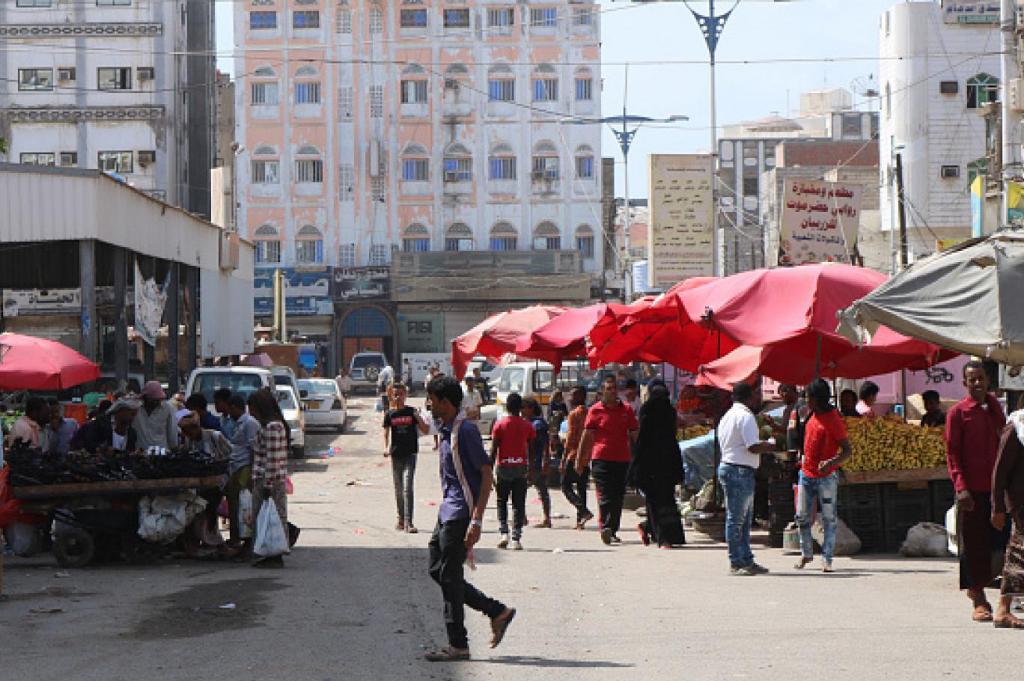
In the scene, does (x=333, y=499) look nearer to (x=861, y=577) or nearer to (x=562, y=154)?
(x=861, y=577)

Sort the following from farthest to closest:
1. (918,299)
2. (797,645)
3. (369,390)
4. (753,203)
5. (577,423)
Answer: (753,203), (369,390), (577,423), (918,299), (797,645)

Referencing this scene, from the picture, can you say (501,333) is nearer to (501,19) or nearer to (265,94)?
(501,19)

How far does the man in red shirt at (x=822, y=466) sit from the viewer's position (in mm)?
15703

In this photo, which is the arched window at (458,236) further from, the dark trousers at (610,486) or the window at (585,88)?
the dark trousers at (610,486)

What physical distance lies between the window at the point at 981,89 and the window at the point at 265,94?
36016 mm

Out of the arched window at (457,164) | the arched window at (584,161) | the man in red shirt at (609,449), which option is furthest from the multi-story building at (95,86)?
the man in red shirt at (609,449)

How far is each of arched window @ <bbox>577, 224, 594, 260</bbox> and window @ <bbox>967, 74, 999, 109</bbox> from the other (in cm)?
2378

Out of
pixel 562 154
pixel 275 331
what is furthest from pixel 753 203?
pixel 275 331

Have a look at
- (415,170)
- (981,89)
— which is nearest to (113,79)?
(415,170)

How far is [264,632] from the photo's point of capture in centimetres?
1209

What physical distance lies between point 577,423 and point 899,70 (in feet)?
167

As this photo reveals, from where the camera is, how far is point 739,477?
52.4ft

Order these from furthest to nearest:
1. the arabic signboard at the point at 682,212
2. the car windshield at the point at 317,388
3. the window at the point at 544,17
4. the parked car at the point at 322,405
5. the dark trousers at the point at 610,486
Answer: the window at the point at 544,17
the arabic signboard at the point at 682,212
the car windshield at the point at 317,388
the parked car at the point at 322,405
the dark trousers at the point at 610,486

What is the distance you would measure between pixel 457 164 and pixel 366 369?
1624 cm
